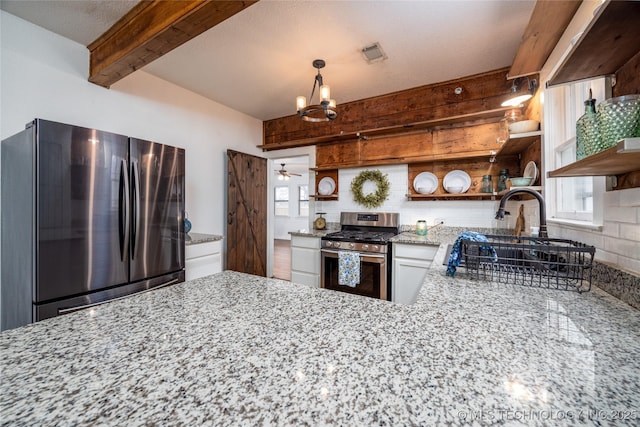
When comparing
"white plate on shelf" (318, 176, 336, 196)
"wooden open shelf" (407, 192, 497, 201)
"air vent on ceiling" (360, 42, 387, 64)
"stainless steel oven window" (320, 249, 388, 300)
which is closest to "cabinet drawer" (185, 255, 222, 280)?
"stainless steel oven window" (320, 249, 388, 300)

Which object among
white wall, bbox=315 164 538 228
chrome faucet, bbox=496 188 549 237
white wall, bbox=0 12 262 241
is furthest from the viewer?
white wall, bbox=315 164 538 228

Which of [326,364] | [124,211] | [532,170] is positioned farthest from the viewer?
[532,170]

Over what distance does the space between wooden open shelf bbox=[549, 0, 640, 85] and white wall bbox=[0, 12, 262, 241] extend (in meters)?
3.24

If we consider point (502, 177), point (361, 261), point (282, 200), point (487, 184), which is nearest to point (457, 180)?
point (487, 184)

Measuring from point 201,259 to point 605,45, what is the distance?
2.88 metres

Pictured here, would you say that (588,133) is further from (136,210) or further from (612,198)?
(136,210)

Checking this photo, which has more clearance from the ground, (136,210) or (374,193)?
(374,193)

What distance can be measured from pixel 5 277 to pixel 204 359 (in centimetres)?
232

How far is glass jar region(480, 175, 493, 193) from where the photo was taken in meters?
2.65

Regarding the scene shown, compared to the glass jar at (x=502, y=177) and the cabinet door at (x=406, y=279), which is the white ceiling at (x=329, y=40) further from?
the cabinet door at (x=406, y=279)

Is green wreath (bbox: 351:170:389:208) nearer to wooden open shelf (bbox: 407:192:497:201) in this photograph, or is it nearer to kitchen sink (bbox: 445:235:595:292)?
wooden open shelf (bbox: 407:192:497:201)

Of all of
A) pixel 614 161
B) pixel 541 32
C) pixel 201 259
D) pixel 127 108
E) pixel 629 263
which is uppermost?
pixel 541 32

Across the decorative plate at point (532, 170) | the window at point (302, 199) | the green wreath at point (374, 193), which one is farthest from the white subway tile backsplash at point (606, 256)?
the window at point (302, 199)

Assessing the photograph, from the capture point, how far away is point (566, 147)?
1.69m
